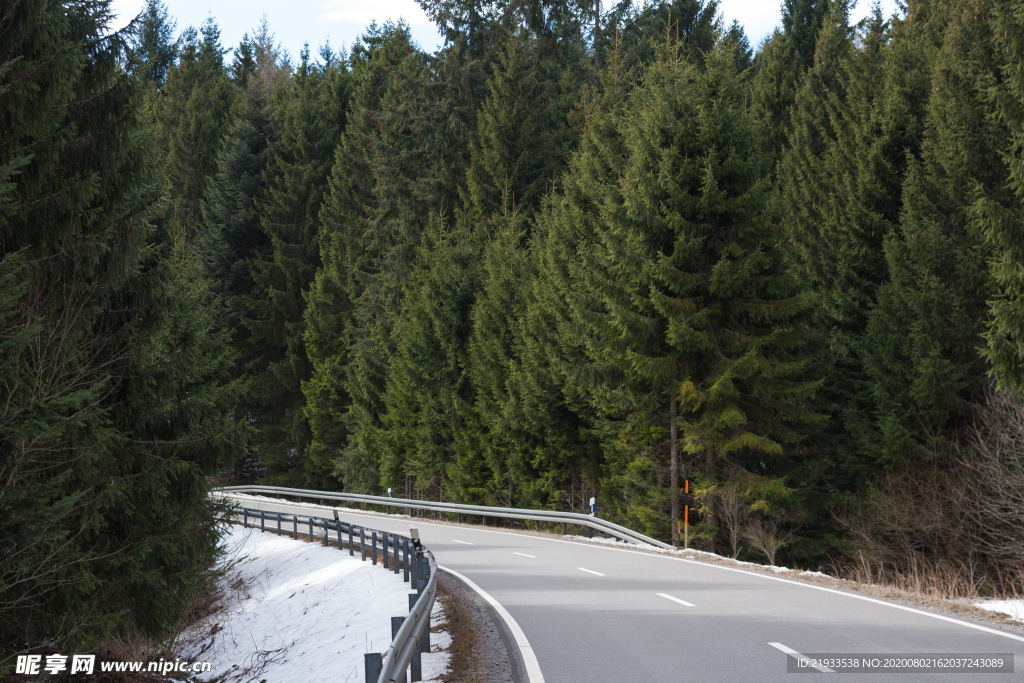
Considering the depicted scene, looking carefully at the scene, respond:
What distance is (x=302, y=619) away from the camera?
18.8 metres

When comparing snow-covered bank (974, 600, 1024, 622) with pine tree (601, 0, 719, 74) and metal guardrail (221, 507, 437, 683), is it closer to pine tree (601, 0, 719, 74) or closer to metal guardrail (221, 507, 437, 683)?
metal guardrail (221, 507, 437, 683)

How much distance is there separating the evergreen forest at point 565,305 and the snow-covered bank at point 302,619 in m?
1.78

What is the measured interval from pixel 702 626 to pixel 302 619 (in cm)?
1057

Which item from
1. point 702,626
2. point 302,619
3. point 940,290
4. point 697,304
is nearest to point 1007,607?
point 702,626

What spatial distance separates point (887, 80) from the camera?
124 feet

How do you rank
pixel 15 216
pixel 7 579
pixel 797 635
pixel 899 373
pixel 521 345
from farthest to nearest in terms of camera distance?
pixel 521 345 → pixel 899 373 → pixel 15 216 → pixel 7 579 → pixel 797 635

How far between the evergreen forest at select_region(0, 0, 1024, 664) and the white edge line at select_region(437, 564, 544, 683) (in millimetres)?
4723

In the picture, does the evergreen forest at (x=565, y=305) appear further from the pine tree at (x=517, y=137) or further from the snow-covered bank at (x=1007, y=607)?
the snow-covered bank at (x=1007, y=607)

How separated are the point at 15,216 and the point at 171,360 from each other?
4.35 meters

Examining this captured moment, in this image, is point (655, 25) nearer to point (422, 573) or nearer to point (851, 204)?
point (851, 204)

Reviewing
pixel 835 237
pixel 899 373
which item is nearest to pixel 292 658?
pixel 899 373

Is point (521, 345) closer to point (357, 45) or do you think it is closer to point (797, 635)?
point (797, 635)

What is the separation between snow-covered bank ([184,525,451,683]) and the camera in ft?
42.9

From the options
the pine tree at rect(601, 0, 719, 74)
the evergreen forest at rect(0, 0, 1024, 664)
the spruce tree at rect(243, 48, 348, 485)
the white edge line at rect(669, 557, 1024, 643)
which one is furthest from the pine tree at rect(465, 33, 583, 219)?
the white edge line at rect(669, 557, 1024, 643)
